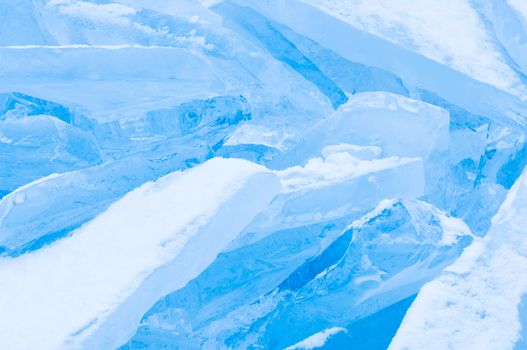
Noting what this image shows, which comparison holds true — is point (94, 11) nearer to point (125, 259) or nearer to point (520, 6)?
point (125, 259)

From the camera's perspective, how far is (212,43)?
1202 mm

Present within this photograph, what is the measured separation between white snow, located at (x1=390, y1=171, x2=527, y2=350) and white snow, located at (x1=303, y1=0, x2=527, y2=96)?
0.32 m

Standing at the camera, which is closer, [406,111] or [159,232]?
[159,232]

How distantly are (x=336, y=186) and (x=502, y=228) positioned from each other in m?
0.22

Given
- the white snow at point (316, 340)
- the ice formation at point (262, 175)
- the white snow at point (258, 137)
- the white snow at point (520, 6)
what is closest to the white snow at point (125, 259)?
the ice formation at point (262, 175)

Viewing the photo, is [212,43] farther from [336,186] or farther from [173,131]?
[336,186]

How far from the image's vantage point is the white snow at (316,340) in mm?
848

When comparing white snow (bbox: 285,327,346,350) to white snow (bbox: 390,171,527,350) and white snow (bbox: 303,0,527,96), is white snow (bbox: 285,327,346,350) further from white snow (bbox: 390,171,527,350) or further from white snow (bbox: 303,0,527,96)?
white snow (bbox: 303,0,527,96)

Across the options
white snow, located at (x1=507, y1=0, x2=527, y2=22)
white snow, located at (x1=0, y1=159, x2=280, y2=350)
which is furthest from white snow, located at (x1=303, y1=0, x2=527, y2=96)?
white snow, located at (x1=0, y1=159, x2=280, y2=350)

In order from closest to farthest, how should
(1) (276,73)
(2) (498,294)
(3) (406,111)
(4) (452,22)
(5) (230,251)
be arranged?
1. (2) (498,294)
2. (5) (230,251)
3. (3) (406,111)
4. (1) (276,73)
5. (4) (452,22)

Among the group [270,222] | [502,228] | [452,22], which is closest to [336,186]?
[270,222]

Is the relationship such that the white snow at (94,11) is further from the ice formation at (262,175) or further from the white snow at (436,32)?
the white snow at (436,32)

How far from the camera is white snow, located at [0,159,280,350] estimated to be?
72 centimetres

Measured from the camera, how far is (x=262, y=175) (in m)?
0.85
